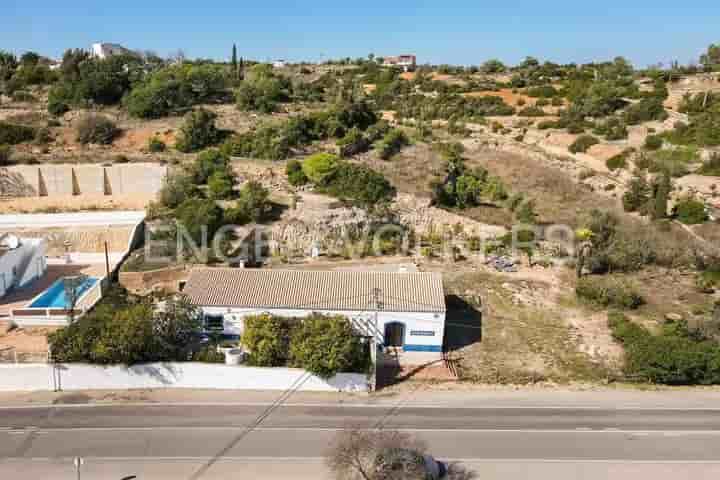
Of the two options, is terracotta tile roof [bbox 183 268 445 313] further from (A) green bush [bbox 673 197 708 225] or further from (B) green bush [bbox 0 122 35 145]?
(B) green bush [bbox 0 122 35 145]

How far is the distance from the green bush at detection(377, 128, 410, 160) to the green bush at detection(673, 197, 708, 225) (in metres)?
19.7

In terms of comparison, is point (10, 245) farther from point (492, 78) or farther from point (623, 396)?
point (492, 78)

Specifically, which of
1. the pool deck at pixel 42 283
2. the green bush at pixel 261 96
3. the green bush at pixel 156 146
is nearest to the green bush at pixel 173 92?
the green bush at pixel 261 96

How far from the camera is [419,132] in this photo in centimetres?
5244

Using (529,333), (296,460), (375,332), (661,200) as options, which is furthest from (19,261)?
(661,200)

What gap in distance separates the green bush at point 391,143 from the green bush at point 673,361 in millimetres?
25953

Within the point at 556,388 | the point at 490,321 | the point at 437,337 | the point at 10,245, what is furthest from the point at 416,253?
the point at 10,245

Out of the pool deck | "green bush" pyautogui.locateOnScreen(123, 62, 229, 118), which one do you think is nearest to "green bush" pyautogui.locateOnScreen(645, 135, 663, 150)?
"green bush" pyautogui.locateOnScreen(123, 62, 229, 118)

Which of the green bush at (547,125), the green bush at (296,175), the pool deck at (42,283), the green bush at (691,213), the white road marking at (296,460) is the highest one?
the green bush at (547,125)

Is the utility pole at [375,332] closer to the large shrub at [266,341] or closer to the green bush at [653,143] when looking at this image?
the large shrub at [266,341]

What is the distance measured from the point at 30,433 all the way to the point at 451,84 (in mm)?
67341

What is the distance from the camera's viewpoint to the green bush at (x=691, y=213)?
1448 inches

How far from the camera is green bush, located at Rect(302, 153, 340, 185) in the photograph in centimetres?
3809

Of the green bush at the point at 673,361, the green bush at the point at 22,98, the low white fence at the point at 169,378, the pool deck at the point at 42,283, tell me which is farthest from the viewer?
the green bush at the point at 22,98
